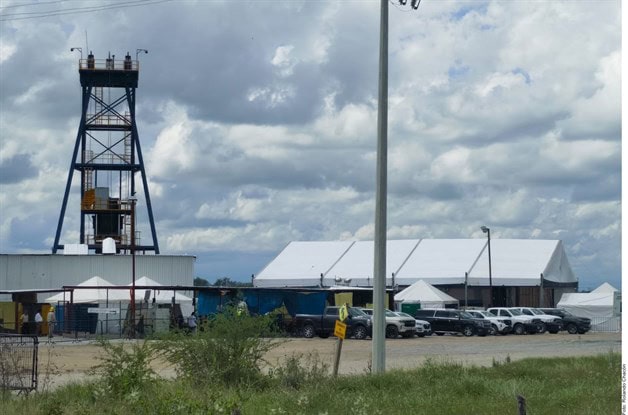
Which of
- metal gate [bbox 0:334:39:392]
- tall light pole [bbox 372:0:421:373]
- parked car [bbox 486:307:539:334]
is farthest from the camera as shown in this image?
parked car [bbox 486:307:539:334]

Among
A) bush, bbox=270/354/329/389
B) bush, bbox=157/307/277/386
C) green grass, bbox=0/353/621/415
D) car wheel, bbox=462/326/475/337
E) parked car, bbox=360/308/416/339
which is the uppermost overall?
bush, bbox=157/307/277/386

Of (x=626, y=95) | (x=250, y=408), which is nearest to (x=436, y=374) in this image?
(x=250, y=408)

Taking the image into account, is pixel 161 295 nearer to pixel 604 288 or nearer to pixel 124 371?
pixel 604 288

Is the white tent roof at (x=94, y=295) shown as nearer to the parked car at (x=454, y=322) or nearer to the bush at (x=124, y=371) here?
the parked car at (x=454, y=322)

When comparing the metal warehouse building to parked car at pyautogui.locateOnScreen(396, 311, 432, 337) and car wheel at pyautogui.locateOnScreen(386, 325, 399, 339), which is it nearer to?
parked car at pyautogui.locateOnScreen(396, 311, 432, 337)

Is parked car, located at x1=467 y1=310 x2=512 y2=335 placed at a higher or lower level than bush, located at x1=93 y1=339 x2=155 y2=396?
lower

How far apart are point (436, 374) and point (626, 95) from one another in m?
12.2

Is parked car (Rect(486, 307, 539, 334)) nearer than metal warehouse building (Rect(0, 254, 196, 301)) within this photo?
Yes

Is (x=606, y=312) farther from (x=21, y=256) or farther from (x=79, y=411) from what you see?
(x=79, y=411)

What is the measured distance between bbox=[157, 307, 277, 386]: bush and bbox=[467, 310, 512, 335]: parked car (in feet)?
124

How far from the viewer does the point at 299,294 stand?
53.8 metres

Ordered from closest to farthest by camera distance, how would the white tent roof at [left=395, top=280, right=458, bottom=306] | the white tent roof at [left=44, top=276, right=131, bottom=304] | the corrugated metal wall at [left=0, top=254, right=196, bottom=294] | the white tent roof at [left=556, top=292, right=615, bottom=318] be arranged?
1. the white tent roof at [left=44, top=276, right=131, bottom=304]
2. the white tent roof at [left=556, top=292, right=615, bottom=318]
3. the corrugated metal wall at [left=0, top=254, right=196, bottom=294]
4. the white tent roof at [left=395, top=280, right=458, bottom=306]

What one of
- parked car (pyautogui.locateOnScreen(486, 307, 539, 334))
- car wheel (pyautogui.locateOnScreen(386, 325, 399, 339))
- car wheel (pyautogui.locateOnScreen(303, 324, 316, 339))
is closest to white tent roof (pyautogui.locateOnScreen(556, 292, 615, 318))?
parked car (pyautogui.locateOnScreen(486, 307, 539, 334))

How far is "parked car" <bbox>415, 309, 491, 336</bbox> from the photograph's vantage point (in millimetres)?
53594
